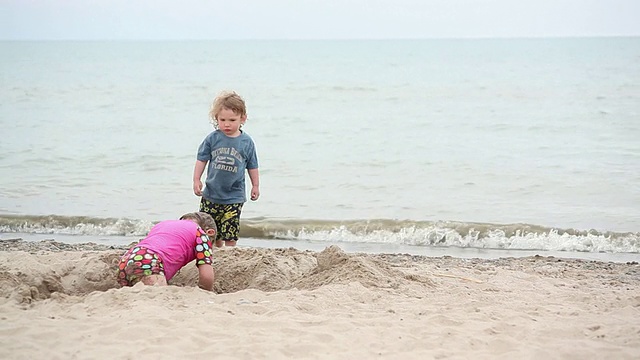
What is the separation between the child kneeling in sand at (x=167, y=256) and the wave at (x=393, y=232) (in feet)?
12.3

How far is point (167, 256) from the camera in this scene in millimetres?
5082

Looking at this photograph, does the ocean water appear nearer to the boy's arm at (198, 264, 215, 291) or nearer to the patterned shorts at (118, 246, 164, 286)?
the boy's arm at (198, 264, 215, 291)

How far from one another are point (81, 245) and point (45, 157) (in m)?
6.36

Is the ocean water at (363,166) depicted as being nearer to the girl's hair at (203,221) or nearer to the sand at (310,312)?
the sand at (310,312)

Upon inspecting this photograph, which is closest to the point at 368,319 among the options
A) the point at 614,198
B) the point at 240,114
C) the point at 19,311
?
the point at 19,311

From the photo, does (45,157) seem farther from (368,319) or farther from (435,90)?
(435,90)

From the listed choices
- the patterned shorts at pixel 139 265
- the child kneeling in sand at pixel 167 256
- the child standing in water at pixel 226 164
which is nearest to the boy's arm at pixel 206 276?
the child kneeling in sand at pixel 167 256

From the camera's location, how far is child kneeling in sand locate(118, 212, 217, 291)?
4.99 metres

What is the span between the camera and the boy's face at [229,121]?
20.0 feet

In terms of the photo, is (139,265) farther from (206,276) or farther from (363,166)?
(363,166)

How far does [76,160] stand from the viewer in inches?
526

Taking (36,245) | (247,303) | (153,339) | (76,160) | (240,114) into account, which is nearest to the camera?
(153,339)

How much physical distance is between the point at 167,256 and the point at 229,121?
4.89 ft

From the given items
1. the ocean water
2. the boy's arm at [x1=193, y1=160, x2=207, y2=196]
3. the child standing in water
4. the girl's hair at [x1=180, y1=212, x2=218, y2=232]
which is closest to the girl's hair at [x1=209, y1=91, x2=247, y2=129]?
the child standing in water
